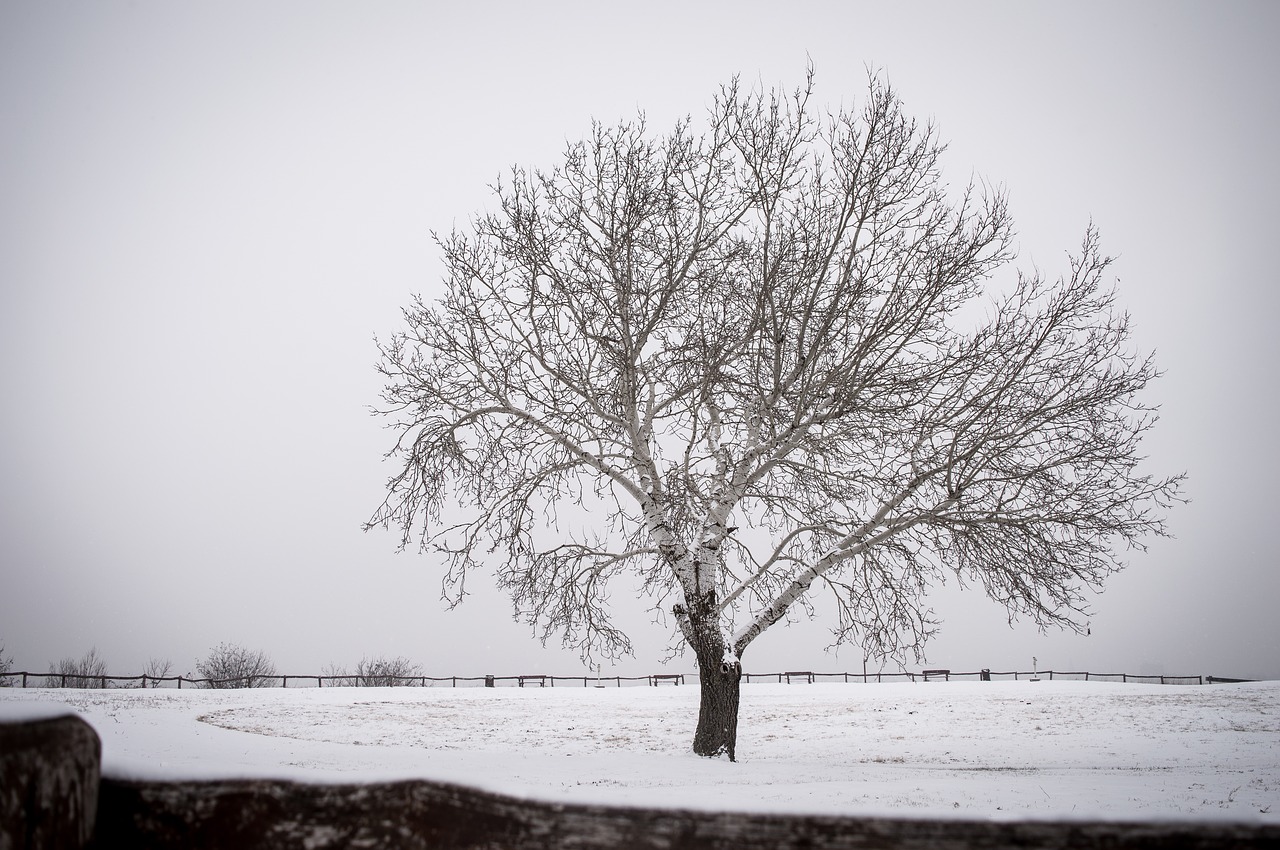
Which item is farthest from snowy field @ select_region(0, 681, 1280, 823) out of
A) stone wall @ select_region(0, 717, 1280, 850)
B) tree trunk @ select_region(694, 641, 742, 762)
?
tree trunk @ select_region(694, 641, 742, 762)

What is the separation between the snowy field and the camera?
692cm

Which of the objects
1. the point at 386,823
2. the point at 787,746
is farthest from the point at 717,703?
the point at 386,823

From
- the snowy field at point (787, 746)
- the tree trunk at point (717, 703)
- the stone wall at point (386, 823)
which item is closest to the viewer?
the stone wall at point (386, 823)

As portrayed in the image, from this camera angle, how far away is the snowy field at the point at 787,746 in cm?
692

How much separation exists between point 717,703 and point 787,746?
453 cm

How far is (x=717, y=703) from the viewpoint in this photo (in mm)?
11891

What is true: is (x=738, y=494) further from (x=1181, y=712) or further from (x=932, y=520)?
(x=1181, y=712)

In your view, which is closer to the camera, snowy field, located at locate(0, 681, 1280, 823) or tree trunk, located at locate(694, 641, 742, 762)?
snowy field, located at locate(0, 681, 1280, 823)

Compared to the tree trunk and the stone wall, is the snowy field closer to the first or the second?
the stone wall

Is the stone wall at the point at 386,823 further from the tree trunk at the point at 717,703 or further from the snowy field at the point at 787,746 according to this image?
the tree trunk at the point at 717,703

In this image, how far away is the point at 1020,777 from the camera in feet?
32.9

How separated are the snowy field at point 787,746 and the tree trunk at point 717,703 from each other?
1.40 ft

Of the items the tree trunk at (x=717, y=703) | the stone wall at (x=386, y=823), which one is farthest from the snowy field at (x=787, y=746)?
the tree trunk at (x=717, y=703)

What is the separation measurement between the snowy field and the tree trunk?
1.40ft
